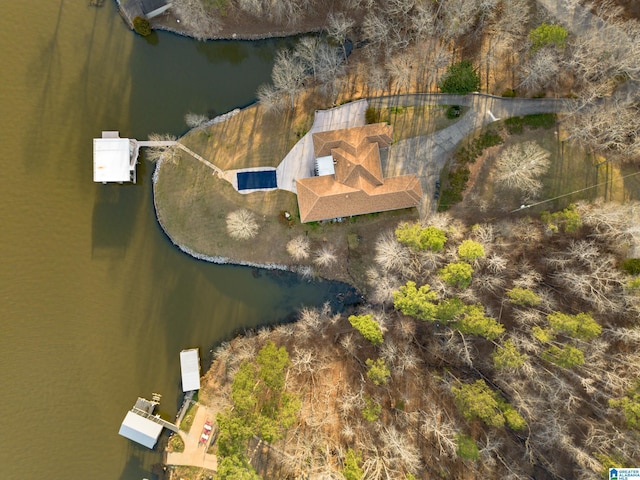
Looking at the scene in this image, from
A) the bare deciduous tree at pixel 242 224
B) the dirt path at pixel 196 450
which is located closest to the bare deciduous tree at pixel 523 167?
the bare deciduous tree at pixel 242 224

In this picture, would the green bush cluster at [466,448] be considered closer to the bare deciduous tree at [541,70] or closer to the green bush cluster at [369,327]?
the green bush cluster at [369,327]

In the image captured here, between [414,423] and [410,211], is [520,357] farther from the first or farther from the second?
[410,211]

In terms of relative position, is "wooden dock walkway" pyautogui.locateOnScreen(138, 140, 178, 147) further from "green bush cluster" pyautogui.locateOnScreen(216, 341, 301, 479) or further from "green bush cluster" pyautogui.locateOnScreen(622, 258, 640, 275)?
"green bush cluster" pyautogui.locateOnScreen(622, 258, 640, 275)

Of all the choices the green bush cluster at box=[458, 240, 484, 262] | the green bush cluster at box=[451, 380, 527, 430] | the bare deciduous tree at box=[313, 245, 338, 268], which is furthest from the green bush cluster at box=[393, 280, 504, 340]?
the bare deciduous tree at box=[313, 245, 338, 268]

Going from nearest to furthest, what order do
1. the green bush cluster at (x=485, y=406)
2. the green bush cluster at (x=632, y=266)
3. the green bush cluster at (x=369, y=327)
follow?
1. the green bush cluster at (x=485, y=406)
2. the green bush cluster at (x=632, y=266)
3. the green bush cluster at (x=369, y=327)

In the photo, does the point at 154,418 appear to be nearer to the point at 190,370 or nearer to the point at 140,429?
the point at 140,429

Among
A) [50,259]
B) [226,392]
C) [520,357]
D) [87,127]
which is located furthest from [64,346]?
[520,357]

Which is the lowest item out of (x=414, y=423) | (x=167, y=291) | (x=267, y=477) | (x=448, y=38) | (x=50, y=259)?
(x=267, y=477)
